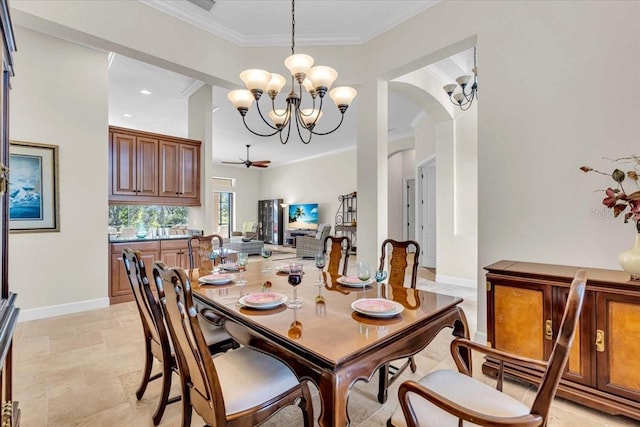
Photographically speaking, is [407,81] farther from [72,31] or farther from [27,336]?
[27,336]

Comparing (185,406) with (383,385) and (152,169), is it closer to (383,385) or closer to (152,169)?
(383,385)

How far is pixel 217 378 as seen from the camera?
1228 millimetres

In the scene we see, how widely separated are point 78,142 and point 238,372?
13.1 feet

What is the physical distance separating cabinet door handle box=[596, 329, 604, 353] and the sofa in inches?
268

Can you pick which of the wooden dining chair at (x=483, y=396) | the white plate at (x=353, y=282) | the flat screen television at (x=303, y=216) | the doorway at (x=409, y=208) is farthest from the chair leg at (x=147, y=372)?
the flat screen television at (x=303, y=216)

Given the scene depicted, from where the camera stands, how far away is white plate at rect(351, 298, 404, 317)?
5.09ft

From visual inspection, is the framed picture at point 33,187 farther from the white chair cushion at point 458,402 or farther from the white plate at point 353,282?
the white chair cushion at point 458,402

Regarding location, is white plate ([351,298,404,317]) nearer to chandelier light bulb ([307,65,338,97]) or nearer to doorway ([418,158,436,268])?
chandelier light bulb ([307,65,338,97])

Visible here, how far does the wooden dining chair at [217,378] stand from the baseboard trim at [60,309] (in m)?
3.35

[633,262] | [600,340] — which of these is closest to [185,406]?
[600,340]

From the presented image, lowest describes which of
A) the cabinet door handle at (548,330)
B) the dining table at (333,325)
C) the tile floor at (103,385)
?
the tile floor at (103,385)

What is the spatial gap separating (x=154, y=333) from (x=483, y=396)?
72.0 inches

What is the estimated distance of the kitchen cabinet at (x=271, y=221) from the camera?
1205 centimetres

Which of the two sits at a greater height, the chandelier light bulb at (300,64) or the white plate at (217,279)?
the chandelier light bulb at (300,64)
